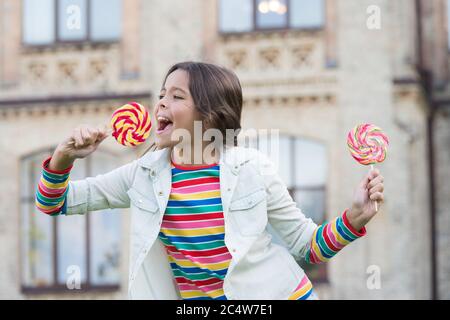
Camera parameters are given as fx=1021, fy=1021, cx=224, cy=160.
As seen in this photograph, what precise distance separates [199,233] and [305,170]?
37.3 feet

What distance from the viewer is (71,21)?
640 inches

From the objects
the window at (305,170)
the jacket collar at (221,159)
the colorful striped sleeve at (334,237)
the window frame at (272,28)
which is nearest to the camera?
the colorful striped sleeve at (334,237)

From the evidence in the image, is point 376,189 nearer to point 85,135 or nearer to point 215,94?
point 215,94

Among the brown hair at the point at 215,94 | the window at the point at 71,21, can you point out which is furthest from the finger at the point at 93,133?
the window at the point at 71,21

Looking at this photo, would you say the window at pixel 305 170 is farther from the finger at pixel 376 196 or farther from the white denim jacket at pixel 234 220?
the finger at pixel 376 196

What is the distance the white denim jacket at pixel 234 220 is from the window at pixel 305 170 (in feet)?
35.8

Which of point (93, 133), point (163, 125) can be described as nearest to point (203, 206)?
point (163, 125)

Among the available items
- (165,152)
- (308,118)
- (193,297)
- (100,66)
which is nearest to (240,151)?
(165,152)

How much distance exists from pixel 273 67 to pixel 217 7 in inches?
50.3

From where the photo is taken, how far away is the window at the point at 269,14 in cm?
1548

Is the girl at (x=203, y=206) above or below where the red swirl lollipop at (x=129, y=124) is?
below

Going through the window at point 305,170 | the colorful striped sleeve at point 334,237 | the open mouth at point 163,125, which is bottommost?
the window at point 305,170

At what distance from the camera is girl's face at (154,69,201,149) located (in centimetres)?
429

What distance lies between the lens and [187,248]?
13.6 feet
